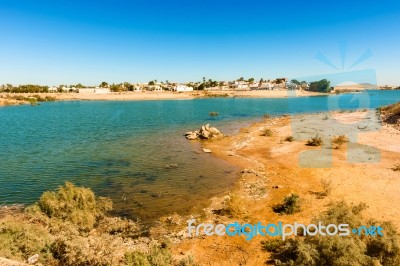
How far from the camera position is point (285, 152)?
31.2 m

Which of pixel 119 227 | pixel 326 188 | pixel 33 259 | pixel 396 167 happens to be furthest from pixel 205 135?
pixel 33 259

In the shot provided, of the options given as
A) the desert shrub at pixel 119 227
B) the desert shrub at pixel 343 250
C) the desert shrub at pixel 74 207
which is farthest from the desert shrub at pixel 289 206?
the desert shrub at pixel 74 207

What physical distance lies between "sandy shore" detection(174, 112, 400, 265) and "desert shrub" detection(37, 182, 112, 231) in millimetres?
5763

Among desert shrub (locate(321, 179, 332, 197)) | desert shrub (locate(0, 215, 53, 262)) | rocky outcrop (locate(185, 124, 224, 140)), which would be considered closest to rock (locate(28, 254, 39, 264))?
desert shrub (locate(0, 215, 53, 262))

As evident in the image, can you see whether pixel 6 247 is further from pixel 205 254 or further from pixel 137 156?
pixel 137 156

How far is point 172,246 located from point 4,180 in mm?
18259

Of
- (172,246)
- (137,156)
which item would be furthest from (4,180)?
(172,246)

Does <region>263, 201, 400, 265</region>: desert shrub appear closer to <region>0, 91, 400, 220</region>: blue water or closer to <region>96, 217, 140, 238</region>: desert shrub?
<region>96, 217, 140, 238</region>: desert shrub

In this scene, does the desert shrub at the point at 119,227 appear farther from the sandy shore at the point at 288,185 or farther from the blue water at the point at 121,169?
the sandy shore at the point at 288,185

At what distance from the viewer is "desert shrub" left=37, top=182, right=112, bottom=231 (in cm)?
1499

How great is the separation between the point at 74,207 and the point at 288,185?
15.6 metres

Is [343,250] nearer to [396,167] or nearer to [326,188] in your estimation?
[326,188]

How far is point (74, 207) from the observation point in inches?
614

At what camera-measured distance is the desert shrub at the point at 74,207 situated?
49.2 feet
